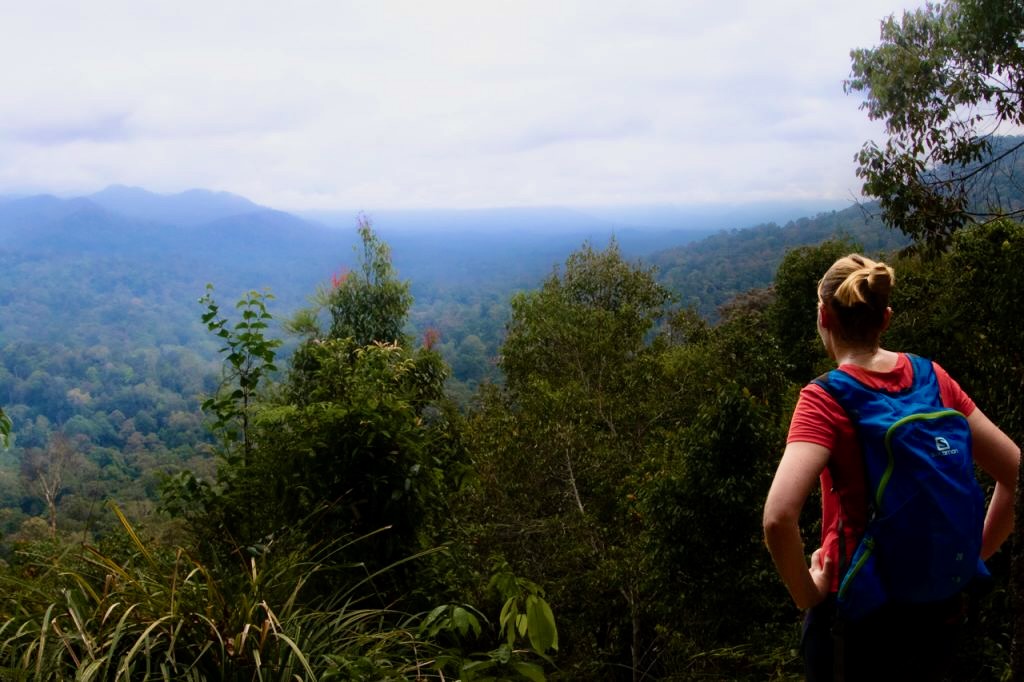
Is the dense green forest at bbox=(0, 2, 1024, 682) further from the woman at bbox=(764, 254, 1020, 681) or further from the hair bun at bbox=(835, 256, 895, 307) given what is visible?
the hair bun at bbox=(835, 256, 895, 307)

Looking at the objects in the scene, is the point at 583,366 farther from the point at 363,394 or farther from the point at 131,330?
the point at 131,330

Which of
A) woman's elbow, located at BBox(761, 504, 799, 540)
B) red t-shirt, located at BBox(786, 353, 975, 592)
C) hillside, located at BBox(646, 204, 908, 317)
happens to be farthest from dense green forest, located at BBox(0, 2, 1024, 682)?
hillside, located at BBox(646, 204, 908, 317)

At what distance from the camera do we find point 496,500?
8.09 m

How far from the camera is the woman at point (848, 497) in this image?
3.67 ft

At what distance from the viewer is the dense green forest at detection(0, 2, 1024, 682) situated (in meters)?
1.76

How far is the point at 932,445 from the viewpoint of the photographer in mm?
1123

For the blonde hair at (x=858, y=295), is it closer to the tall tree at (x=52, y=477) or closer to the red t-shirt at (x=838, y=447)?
the red t-shirt at (x=838, y=447)

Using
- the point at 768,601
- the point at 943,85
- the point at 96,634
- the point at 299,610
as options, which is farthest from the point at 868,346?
the point at 943,85

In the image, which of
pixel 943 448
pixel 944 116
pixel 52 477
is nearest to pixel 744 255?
pixel 944 116

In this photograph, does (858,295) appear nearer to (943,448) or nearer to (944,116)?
(943,448)

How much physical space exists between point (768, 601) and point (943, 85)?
5040 mm

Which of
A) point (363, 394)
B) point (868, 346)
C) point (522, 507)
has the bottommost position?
point (522, 507)

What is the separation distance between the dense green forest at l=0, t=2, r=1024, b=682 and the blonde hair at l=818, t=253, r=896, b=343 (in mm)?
569

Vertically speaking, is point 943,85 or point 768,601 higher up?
point 943,85
